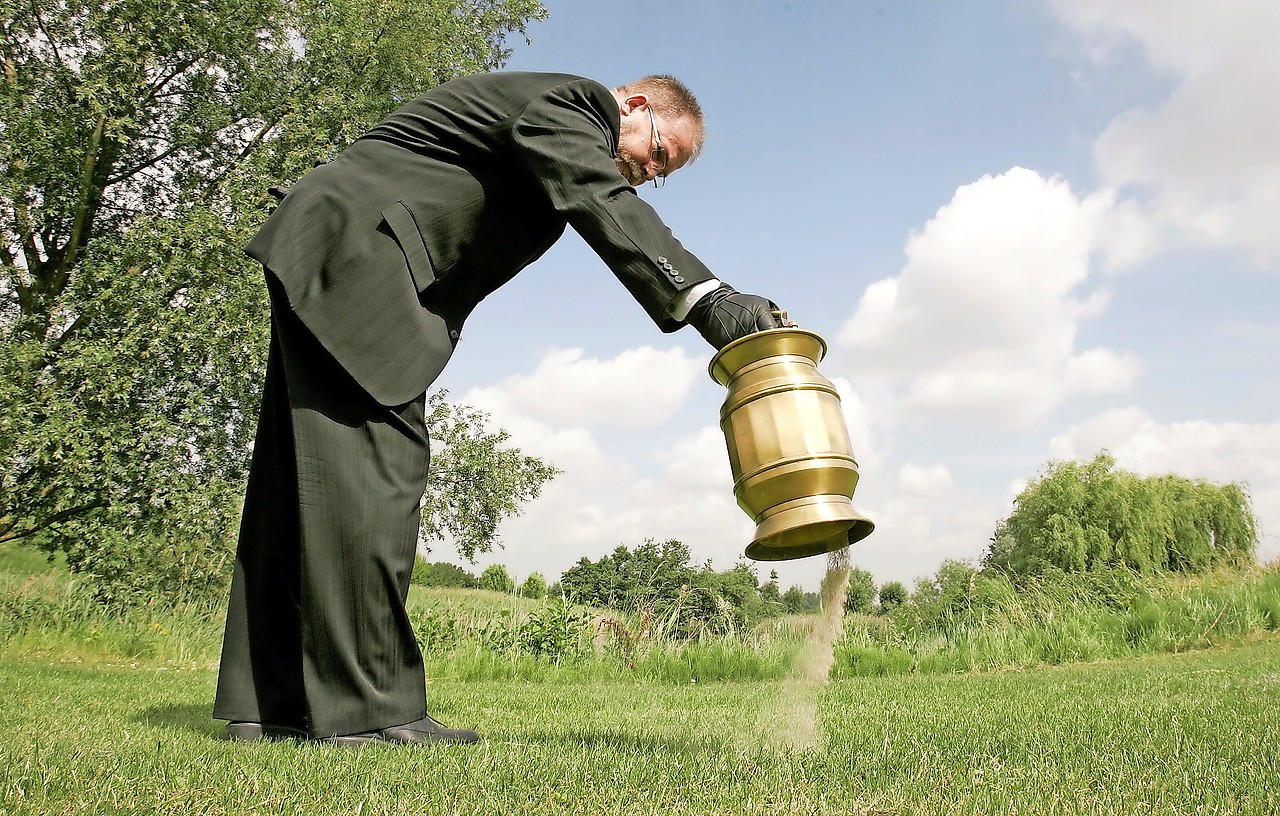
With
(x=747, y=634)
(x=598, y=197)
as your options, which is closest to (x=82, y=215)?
(x=747, y=634)

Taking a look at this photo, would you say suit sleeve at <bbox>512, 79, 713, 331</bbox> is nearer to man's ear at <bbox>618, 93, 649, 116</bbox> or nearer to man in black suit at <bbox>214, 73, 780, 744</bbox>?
man in black suit at <bbox>214, 73, 780, 744</bbox>

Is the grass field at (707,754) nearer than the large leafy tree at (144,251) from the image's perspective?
Yes

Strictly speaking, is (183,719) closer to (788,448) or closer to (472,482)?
(788,448)

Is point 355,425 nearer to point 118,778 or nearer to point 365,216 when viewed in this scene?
point 365,216

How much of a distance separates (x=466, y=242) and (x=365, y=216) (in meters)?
0.30

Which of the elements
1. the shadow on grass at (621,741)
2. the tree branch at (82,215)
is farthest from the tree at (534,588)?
the tree branch at (82,215)

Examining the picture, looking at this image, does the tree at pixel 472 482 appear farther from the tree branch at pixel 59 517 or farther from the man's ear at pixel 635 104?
the man's ear at pixel 635 104

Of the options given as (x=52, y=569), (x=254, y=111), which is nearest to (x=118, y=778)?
(x=52, y=569)

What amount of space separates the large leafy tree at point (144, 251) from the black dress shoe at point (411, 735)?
37.6ft

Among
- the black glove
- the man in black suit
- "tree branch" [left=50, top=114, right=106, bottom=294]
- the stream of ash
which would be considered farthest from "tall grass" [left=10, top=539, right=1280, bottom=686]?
"tree branch" [left=50, top=114, right=106, bottom=294]

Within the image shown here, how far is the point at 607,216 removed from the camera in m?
2.21

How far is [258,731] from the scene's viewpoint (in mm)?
2689

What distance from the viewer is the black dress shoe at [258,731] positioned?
2658mm

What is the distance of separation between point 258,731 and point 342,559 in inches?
26.0
